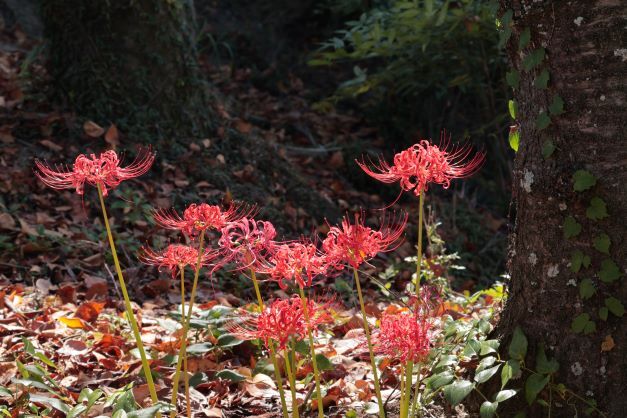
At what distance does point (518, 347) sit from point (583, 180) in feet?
1.71

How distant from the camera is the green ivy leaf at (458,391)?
2223 millimetres

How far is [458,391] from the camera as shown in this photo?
224 cm

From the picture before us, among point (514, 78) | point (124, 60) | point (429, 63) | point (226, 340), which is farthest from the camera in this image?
point (429, 63)

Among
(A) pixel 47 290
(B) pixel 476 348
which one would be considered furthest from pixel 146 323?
(B) pixel 476 348

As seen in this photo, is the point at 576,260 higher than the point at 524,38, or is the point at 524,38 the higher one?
the point at 524,38

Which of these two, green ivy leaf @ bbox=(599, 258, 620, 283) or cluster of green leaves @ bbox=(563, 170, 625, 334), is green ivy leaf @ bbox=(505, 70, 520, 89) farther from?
green ivy leaf @ bbox=(599, 258, 620, 283)

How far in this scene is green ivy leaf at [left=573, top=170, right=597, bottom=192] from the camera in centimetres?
225

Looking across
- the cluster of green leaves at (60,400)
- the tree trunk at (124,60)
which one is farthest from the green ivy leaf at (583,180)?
the tree trunk at (124,60)

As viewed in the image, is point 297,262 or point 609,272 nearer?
point 297,262

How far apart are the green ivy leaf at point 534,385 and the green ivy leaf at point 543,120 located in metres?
0.72

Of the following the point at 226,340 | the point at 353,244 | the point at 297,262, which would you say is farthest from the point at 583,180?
the point at 226,340

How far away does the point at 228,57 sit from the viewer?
27.8ft

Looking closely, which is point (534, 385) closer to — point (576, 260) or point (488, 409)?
point (488, 409)

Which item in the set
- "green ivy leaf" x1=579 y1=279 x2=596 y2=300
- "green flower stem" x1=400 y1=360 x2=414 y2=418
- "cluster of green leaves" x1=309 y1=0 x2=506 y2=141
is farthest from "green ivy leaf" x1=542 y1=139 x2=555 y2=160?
"cluster of green leaves" x1=309 y1=0 x2=506 y2=141
